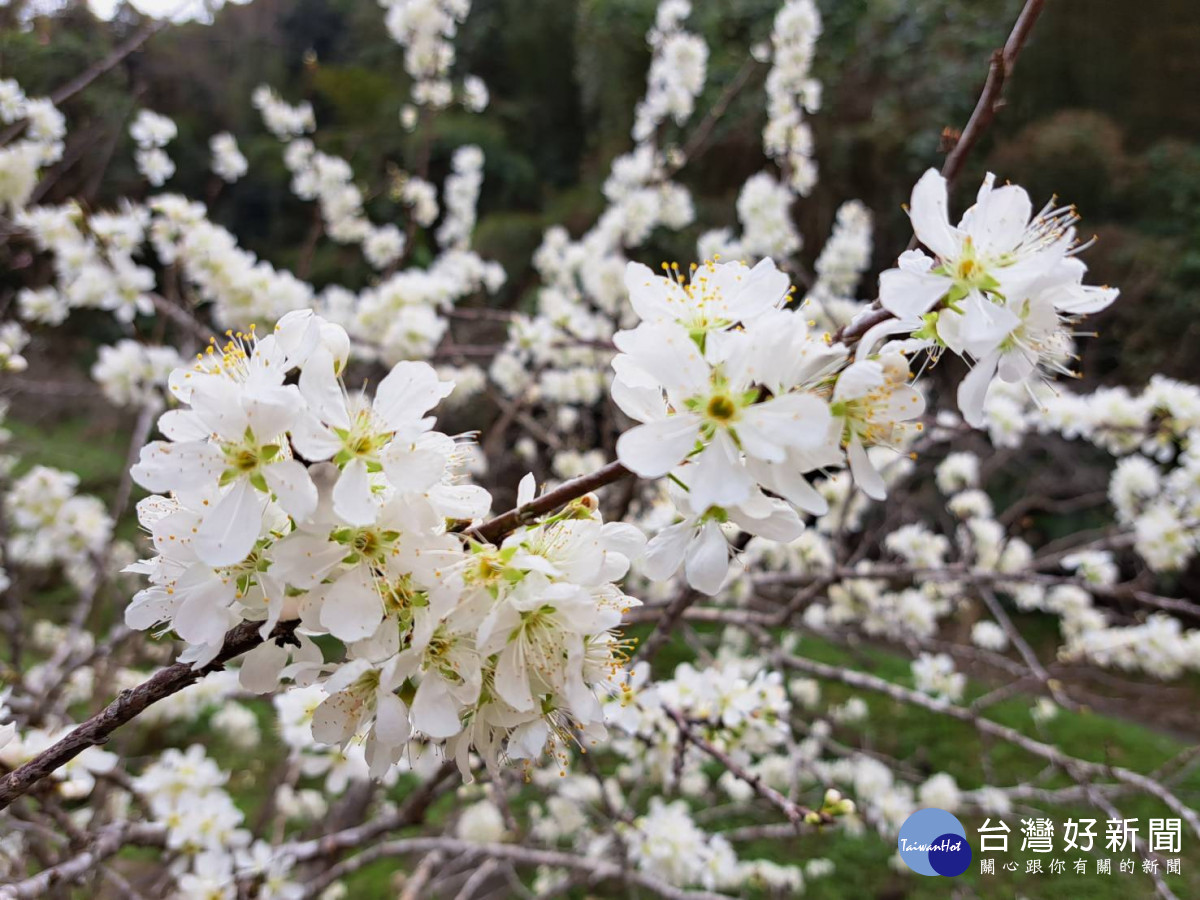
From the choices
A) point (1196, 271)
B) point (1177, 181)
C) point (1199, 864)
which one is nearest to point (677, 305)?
point (1199, 864)

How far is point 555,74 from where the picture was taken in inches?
391

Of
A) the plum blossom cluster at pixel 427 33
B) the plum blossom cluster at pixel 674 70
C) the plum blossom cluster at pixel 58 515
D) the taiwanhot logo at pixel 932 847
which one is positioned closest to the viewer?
the taiwanhot logo at pixel 932 847

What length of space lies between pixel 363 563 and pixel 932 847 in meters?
1.58

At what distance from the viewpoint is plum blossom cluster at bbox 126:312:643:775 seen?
525mm

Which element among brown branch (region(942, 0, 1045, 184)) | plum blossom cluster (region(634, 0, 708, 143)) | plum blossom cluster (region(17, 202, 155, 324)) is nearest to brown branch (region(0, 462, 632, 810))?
brown branch (region(942, 0, 1045, 184))

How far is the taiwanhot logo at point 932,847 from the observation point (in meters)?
1.51

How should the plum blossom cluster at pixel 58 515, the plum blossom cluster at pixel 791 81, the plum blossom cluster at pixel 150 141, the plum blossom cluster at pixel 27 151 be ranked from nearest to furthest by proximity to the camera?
the plum blossom cluster at pixel 27 151 < the plum blossom cluster at pixel 58 515 < the plum blossom cluster at pixel 150 141 < the plum blossom cluster at pixel 791 81

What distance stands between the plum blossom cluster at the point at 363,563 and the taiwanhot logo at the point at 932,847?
4.39 feet

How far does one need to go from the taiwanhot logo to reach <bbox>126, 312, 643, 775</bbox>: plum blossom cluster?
134cm

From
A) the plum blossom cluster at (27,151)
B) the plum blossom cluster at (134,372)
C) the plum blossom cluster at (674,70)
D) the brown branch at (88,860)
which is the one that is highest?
the plum blossom cluster at (674,70)

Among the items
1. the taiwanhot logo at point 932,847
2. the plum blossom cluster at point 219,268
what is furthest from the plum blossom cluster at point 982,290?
the plum blossom cluster at point 219,268

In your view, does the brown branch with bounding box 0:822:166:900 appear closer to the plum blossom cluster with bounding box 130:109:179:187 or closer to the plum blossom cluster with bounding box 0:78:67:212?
the plum blossom cluster with bounding box 0:78:67:212

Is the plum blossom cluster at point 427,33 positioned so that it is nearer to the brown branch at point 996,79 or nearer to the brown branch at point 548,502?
the brown branch at point 996,79

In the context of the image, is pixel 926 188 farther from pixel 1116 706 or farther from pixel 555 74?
pixel 555 74
